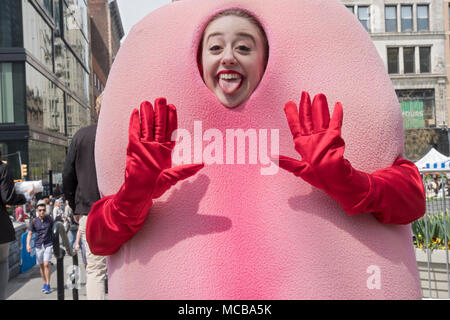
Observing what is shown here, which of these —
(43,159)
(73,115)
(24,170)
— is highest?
(73,115)

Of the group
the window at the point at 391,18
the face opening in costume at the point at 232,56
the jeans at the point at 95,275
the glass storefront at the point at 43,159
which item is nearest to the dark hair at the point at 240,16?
the face opening in costume at the point at 232,56

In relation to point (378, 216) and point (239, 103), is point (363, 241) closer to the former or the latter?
point (378, 216)

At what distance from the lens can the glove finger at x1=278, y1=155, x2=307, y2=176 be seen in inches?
69.8

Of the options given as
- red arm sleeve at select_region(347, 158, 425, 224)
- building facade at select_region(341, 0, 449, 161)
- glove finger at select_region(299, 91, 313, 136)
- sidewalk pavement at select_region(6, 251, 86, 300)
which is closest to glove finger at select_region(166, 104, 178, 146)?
glove finger at select_region(299, 91, 313, 136)

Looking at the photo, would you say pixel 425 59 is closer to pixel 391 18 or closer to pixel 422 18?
pixel 422 18

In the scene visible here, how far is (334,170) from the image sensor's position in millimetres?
1709

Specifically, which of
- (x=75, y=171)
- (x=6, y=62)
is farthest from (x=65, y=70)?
(x=75, y=171)

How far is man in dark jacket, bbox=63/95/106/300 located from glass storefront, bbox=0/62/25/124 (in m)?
17.9

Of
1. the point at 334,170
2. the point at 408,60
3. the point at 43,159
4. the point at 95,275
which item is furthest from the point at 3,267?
the point at 408,60

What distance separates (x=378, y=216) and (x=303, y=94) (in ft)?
1.93

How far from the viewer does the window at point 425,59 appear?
93.7 ft

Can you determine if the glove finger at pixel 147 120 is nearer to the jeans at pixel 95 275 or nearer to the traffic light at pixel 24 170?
the jeans at pixel 95 275

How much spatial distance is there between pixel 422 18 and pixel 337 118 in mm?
29991

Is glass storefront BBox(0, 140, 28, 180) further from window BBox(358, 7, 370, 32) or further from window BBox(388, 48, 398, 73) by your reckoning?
window BBox(388, 48, 398, 73)
